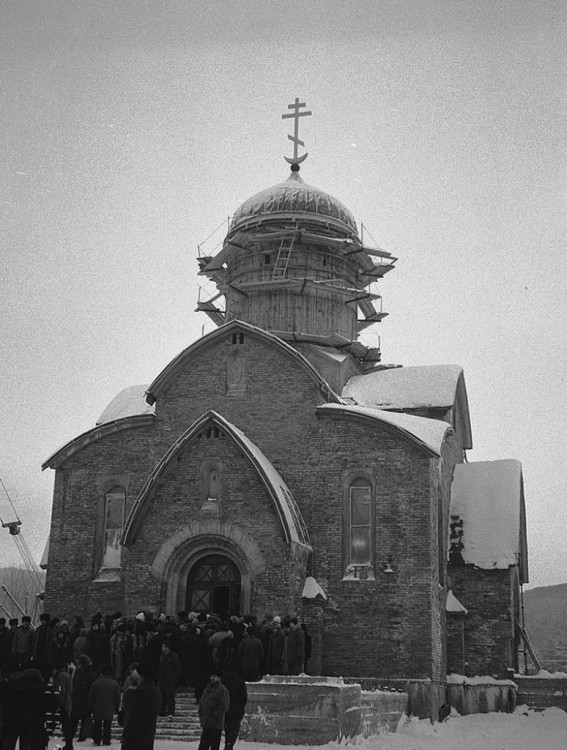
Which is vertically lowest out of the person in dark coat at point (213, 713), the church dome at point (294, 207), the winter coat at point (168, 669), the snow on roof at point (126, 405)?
the person in dark coat at point (213, 713)

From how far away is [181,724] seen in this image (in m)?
15.7

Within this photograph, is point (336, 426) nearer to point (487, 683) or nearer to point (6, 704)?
point (487, 683)

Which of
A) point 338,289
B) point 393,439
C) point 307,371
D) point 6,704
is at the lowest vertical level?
point 6,704

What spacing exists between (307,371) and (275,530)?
4.01 metres

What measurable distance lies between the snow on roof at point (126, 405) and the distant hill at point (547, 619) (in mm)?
33263

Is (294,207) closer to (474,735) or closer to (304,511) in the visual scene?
(304,511)

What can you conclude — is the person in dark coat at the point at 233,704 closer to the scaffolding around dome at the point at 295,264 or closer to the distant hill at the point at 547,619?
the scaffolding around dome at the point at 295,264

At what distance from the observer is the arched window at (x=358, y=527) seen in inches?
846

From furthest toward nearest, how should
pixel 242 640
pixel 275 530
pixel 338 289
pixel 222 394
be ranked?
pixel 338 289 < pixel 222 394 < pixel 275 530 < pixel 242 640

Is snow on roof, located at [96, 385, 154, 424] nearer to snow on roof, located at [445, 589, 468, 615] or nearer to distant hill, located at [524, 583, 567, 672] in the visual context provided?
snow on roof, located at [445, 589, 468, 615]

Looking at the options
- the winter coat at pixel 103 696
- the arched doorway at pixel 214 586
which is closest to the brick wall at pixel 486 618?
the arched doorway at pixel 214 586

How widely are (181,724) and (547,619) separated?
6251 cm

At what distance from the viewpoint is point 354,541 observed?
21.8 metres

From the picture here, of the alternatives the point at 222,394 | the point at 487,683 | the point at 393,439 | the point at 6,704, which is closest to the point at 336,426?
the point at 393,439
